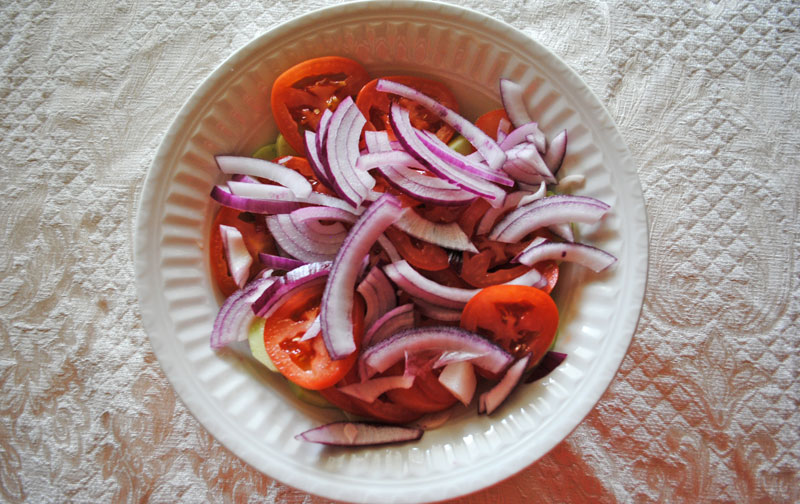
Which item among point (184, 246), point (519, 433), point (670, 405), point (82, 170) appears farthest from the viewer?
point (82, 170)

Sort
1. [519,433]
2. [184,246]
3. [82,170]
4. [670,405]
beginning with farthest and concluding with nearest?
[82,170], [670,405], [184,246], [519,433]

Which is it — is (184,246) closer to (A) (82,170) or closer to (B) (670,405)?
(A) (82,170)

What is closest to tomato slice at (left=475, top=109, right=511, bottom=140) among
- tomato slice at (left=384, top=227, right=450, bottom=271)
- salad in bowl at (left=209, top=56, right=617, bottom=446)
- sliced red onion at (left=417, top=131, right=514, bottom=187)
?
salad in bowl at (left=209, top=56, right=617, bottom=446)

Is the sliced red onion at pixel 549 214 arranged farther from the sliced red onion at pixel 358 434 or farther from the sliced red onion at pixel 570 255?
the sliced red onion at pixel 358 434

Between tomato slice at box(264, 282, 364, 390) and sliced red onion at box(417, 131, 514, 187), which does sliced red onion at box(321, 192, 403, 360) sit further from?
sliced red onion at box(417, 131, 514, 187)

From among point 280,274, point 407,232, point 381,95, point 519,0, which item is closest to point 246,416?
point 280,274

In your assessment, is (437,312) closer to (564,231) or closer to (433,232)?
(433,232)

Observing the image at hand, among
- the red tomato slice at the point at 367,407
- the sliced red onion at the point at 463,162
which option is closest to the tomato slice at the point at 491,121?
the sliced red onion at the point at 463,162
